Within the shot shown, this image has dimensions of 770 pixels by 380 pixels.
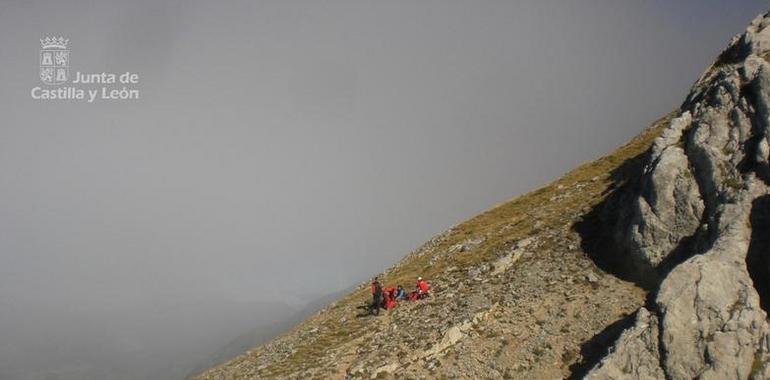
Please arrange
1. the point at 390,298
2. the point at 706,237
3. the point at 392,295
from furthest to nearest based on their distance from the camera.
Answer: the point at 392,295
the point at 390,298
the point at 706,237

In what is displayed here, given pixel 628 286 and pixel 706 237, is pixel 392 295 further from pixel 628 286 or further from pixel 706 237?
pixel 706 237

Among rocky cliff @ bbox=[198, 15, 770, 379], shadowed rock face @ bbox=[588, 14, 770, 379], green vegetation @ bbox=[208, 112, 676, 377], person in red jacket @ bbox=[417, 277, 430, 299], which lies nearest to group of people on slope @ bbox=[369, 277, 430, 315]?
person in red jacket @ bbox=[417, 277, 430, 299]

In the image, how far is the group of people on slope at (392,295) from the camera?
4375 centimetres

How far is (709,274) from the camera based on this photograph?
25.3m

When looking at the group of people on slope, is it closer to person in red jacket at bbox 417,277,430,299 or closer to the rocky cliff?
person in red jacket at bbox 417,277,430,299

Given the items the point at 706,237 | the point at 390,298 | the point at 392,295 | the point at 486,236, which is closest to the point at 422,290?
the point at 392,295

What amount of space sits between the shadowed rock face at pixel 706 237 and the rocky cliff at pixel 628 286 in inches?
2.9

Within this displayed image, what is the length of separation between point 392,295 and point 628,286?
800 inches

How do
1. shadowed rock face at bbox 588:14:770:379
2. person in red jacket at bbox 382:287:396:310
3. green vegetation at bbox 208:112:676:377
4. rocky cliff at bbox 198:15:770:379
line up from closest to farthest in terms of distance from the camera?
shadowed rock face at bbox 588:14:770:379, rocky cliff at bbox 198:15:770:379, green vegetation at bbox 208:112:676:377, person in red jacket at bbox 382:287:396:310

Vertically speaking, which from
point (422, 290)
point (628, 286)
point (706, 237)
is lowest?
point (422, 290)

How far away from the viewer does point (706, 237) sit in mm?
29219

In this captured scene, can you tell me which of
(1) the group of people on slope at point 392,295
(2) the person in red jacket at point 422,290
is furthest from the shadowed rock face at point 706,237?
(1) the group of people on slope at point 392,295

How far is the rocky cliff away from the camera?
24.5 m

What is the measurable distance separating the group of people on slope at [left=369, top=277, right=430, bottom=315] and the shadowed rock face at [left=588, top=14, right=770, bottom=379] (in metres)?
16.5
